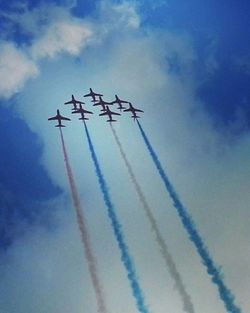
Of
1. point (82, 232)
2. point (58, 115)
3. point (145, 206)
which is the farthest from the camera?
point (58, 115)

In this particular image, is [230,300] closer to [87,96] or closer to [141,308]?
[141,308]

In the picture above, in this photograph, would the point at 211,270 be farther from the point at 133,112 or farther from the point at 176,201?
the point at 133,112

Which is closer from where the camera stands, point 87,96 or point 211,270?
point 211,270

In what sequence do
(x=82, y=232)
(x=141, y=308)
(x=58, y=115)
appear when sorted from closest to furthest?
(x=141, y=308), (x=82, y=232), (x=58, y=115)

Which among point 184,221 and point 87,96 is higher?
point 87,96

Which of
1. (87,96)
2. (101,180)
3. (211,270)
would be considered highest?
(87,96)

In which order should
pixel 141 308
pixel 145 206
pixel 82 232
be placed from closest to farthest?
pixel 141 308
pixel 82 232
pixel 145 206

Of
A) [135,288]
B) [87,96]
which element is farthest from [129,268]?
[87,96]

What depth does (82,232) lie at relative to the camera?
77.0m

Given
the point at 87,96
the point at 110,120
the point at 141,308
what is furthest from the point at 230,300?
the point at 87,96

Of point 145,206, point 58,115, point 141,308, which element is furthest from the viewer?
point 58,115

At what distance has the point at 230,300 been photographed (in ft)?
237

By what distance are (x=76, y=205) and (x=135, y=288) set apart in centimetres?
1649

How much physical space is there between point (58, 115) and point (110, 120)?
10621 millimetres
